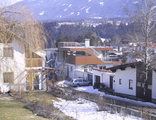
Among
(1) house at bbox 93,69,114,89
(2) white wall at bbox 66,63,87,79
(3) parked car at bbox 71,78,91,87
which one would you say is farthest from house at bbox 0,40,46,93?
(2) white wall at bbox 66,63,87,79

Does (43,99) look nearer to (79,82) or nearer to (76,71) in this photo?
(79,82)

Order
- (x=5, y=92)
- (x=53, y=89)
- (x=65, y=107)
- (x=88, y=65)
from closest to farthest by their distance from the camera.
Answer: (x=65, y=107) → (x=5, y=92) → (x=53, y=89) → (x=88, y=65)

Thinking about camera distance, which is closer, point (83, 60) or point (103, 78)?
point (103, 78)

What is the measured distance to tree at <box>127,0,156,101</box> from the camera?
24312 mm

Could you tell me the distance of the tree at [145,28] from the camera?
24.3 metres

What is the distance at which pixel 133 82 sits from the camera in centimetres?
2692

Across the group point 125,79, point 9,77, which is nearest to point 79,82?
point 125,79

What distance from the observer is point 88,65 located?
44.3 meters

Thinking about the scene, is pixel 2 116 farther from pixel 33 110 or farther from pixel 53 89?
pixel 53 89

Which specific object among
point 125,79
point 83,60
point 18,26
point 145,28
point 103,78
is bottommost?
point 103,78

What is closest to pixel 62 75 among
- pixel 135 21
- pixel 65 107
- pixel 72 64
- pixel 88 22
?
pixel 72 64

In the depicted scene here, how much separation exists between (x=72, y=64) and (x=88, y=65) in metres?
2.97

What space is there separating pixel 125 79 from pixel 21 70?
11719 millimetres

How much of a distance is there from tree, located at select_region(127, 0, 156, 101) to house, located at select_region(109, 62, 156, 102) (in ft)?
1.62
